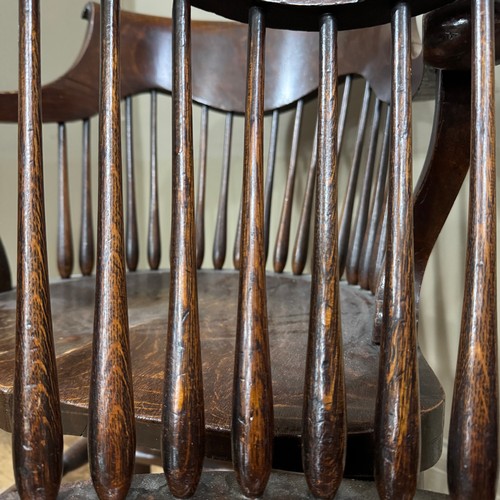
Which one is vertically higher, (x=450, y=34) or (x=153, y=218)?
(x=450, y=34)

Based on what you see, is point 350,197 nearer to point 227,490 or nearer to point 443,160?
point 443,160

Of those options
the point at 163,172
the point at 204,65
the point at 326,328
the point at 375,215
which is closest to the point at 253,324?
the point at 326,328

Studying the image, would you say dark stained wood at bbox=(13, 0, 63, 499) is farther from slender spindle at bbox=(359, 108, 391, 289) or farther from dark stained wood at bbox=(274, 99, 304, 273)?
dark stained wood at bbox=(274, 99, 304, 273)

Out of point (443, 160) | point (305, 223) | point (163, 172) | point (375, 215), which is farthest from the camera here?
point (163, 172)

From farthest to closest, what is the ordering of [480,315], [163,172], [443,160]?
[163,172] < [443,160] < [480,315]

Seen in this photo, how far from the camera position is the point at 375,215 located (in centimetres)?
78

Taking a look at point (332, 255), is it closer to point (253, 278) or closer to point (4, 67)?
point (253, 278)

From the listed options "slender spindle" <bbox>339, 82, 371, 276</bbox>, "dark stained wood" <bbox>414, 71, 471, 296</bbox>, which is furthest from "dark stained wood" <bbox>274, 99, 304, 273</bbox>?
"dark stained wood" <bbox>414, 71, 471, 296</bbox>

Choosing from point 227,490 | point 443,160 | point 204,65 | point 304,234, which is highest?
point 204,65

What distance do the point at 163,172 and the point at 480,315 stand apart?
1.36 meters

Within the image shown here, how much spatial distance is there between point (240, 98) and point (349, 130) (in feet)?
0.85

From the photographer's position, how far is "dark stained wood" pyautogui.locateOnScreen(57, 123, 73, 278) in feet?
3.03

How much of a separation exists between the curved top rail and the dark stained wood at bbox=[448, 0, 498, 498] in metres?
0.60

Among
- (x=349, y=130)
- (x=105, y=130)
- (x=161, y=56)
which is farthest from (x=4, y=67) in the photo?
(x=105, y=130)
